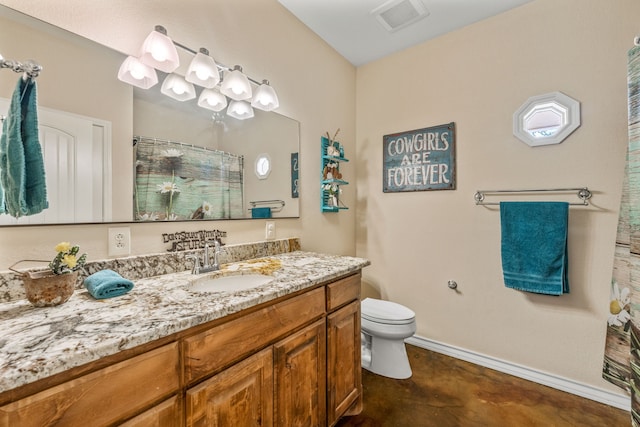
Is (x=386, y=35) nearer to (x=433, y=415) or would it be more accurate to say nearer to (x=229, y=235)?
(x=229, y=235)

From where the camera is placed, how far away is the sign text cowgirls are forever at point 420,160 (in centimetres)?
209

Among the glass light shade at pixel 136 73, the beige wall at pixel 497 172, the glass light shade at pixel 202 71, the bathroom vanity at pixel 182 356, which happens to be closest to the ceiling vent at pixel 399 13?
the beige wall at pixel 497 172

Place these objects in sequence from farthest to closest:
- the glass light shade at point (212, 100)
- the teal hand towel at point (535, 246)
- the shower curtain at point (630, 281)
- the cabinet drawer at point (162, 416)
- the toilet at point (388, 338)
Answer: the toilet at point (388, 338) < the teal hand towel at point (535, 246) < the glass light shade at point (212, 100) < the shower curtain at point (630, 281) < the cabinet drawer at point (162, 416)

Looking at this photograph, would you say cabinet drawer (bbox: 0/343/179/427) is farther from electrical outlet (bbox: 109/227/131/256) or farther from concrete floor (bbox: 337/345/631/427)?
concrete floor (bbox: 337/345/631/427)

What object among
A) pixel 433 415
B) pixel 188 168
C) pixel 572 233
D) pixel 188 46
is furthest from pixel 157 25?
pixel 572 233

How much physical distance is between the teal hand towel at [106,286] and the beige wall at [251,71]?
0.21m

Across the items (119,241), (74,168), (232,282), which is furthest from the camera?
(232,282)

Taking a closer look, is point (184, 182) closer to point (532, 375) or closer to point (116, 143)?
point (116, 143)

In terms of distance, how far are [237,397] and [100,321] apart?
47 centimetres

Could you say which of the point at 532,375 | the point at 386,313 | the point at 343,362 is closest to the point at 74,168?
the point at 343,362

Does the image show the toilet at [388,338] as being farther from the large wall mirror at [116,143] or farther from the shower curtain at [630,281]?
the large wall mirror at [116,143]

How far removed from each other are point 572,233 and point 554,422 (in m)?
1.08

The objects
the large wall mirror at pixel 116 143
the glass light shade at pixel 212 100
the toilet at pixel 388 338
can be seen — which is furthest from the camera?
the toilet at pixel 388 338

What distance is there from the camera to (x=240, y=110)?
5.12 ft
